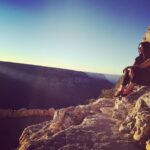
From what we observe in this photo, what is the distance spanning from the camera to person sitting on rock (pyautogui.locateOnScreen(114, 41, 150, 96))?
33.0ft

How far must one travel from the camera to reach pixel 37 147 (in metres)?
8.24

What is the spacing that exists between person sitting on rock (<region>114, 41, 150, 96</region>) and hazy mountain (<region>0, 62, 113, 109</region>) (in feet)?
160

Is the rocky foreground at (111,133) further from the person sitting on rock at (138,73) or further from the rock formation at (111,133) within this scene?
the person sitting on rock at (138,73)

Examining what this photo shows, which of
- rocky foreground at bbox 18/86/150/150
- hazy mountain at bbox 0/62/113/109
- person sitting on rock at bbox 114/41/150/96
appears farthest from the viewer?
hazy mountain at bbox 0/62/113/109

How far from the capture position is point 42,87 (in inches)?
3118

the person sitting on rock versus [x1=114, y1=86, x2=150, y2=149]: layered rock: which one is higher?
the person sitting on rock

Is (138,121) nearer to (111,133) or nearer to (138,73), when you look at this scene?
(111,133)

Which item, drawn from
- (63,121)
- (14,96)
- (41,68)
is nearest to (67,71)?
(41,68)

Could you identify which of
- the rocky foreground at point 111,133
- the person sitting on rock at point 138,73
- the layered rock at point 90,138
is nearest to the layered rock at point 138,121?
the rocky foreground at point 111,133

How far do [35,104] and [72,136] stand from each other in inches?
2175

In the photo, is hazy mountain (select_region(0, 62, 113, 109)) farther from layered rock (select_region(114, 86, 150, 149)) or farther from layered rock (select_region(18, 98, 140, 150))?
layered rock (select_region(18, 98, 140, 150))

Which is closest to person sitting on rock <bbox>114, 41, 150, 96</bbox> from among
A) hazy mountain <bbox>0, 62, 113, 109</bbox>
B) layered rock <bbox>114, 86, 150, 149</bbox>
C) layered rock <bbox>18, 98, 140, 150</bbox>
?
layered rock <bbox>114, 86, 150, 149</bbox>

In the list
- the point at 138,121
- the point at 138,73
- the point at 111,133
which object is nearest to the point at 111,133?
the point at 111,133

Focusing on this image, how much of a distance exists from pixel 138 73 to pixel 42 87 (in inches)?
2765
